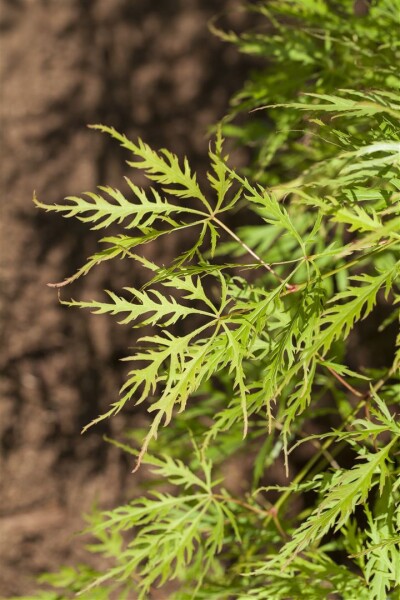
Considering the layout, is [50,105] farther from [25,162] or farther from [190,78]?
[190,78]

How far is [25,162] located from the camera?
2367mm

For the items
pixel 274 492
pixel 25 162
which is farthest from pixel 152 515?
pixel 25 162

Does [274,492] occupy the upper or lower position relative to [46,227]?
lower

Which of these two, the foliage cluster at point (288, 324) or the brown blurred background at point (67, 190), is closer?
the foliage cluster at point (288, 324)

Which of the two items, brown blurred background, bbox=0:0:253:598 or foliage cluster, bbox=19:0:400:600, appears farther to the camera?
brown blurred background, bbox=0:0:253:598

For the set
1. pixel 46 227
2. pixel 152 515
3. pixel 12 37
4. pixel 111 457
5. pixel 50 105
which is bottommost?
pixel 111 457

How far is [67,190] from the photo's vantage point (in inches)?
90.7

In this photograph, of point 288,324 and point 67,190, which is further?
point 67,190

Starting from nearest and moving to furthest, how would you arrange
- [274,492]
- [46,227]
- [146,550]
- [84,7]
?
1. [146,550]
2. [274,492]
3. [46,227]
4. [84,7]

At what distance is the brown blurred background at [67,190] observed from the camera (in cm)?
202

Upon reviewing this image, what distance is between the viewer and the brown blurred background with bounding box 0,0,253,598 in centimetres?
202

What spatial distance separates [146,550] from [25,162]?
1737 mm

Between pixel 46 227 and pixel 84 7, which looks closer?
pixel 46 227

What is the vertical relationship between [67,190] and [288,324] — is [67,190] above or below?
below
